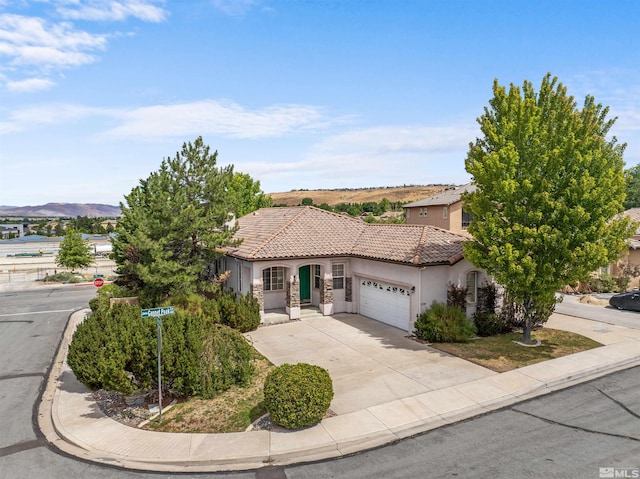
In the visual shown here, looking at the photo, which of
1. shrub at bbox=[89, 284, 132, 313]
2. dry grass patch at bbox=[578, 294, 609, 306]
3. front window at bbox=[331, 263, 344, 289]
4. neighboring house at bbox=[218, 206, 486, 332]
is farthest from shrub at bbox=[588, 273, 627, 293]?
shrub at bbox=[89, 284, 132, 313]

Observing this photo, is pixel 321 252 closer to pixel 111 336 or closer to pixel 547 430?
pixel 111 336

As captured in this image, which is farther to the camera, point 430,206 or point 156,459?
point 430,206

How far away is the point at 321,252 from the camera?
21750 mm

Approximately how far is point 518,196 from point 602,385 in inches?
262

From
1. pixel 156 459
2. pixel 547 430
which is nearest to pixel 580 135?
pixel 547 430

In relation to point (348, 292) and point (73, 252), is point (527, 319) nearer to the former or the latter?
point (348, 292)

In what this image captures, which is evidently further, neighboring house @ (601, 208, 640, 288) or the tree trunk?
neighboring house @ (601, 208, 640, 288)

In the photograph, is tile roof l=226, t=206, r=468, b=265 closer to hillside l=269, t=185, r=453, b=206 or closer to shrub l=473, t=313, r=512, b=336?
shrub l=473, t=313, r=512, b=336

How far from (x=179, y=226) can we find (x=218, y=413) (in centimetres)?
943

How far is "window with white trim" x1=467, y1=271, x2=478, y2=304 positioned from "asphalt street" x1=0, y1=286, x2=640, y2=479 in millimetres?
6304

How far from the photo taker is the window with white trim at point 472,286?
63.2 ft

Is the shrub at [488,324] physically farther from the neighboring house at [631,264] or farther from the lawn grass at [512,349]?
the neighboring house at [631,264]

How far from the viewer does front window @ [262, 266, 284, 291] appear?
76.0 ft

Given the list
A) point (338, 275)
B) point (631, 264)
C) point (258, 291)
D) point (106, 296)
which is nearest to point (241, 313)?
Result: point (258, 291)
